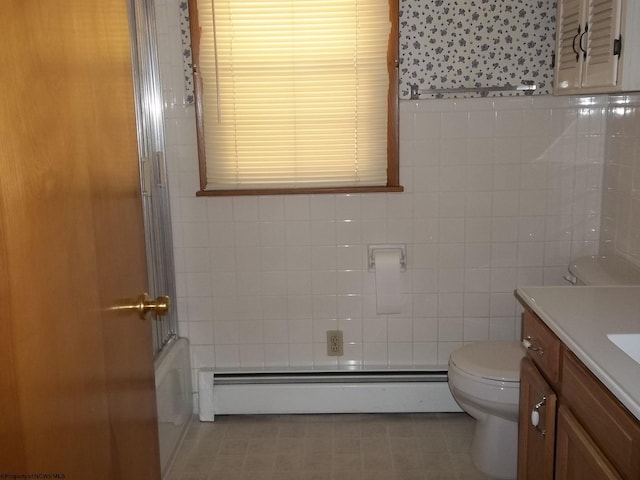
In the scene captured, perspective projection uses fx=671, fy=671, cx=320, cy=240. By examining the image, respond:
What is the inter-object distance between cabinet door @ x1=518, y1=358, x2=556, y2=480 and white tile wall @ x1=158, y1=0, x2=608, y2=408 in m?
1.13

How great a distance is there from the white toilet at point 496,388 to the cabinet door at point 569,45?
763 millimetres

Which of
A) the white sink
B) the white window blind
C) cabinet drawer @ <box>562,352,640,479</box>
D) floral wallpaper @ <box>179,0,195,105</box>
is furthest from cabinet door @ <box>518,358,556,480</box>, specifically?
floral wallpaper @ <box>179,0,195,105</box>

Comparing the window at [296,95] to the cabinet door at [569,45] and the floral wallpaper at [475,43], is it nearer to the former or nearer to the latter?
the floral wallpaper at [475,43]

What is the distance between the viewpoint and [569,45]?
2678 mm

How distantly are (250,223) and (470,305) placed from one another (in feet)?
3.66

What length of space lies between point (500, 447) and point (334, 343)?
0.93 metres

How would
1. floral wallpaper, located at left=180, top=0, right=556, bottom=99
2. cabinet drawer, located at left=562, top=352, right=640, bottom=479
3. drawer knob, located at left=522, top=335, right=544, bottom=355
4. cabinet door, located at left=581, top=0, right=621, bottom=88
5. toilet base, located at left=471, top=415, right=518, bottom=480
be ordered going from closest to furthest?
cabinet drawer, located at left=562, top=352, right=640, bottom=479
drawer knob, located at left=522, top=335, right=544, bottom=355
cabinet door, located at left=581, top=0, right=621, bottom=88
toilet base, located at left=471, top=415, right=518, bottom=480
floral wallpaper, located at left=180, top=0, right=556, bottom=99

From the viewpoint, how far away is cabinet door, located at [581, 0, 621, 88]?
2188 millimetres

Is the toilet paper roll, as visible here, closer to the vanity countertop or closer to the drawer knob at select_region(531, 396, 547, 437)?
the vanity countertop

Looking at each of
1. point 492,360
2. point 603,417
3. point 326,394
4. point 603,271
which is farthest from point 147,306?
point 603,271

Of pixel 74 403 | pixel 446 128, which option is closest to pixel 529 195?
pixel 446 128

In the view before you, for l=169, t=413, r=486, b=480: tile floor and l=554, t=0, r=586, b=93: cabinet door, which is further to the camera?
l=169, t=413, r=486, b=480: tile floor

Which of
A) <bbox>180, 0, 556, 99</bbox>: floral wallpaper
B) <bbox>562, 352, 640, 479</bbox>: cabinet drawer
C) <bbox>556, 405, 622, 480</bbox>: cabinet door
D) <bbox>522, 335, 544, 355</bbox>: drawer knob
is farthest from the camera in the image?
<bbox>180, 0, 556, 99</bbox>: floral wallpaper

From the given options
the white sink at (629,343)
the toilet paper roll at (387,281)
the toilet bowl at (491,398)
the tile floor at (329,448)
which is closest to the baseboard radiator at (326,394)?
the tile floor at (329,448)
